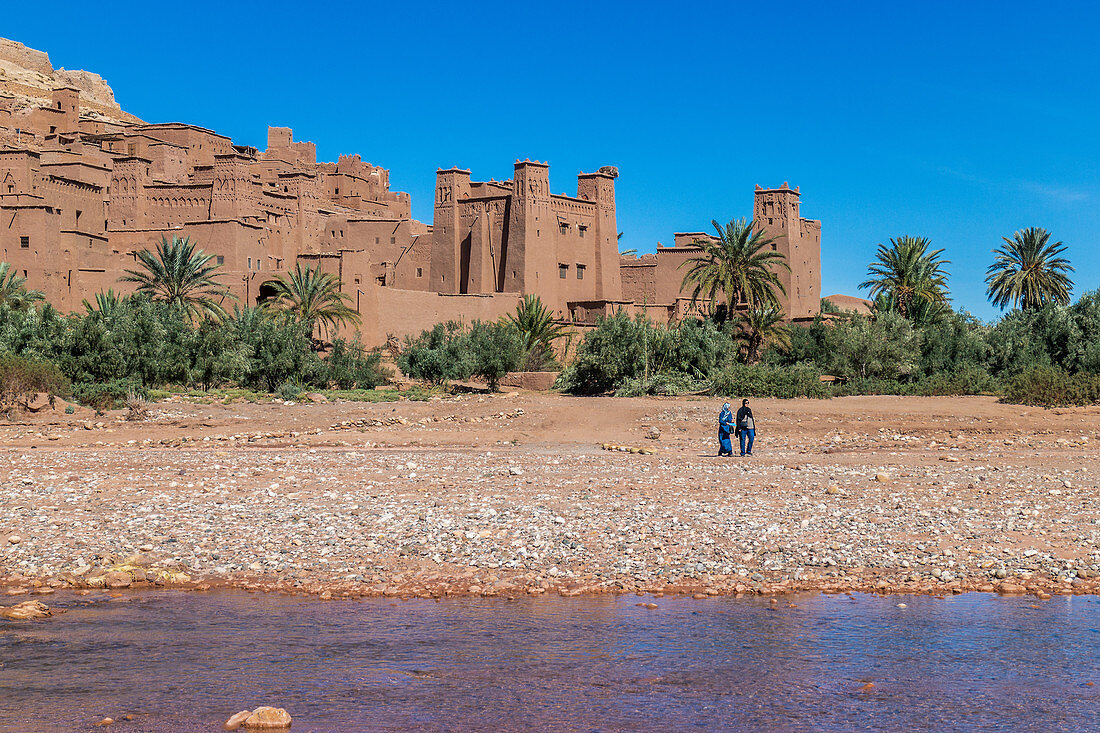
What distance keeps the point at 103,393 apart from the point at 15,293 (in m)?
14.2

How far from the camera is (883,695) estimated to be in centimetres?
709

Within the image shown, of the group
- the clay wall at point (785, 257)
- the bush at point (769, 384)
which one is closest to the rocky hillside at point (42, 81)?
the clay wall at point (785, 257)

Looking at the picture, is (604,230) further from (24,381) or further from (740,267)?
(24,381)

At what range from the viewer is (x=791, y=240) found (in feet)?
171

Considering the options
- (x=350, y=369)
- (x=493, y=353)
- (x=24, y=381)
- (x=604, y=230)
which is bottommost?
(x=24, y=381)

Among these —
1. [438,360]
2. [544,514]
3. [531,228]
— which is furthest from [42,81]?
[544,514]

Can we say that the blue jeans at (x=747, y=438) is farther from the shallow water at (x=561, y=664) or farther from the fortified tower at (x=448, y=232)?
the fortified tower at (x=448, y=232)

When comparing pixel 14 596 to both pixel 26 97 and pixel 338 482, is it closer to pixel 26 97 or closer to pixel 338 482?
pixel 338 482

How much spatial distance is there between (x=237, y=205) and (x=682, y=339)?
2837 centimetres

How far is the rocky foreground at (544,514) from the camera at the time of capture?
10.1 metres

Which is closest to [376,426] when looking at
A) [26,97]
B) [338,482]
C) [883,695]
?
[338,482]

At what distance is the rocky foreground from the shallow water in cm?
66

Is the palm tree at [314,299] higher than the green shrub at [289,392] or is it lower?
higher

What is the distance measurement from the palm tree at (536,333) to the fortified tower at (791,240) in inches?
521
